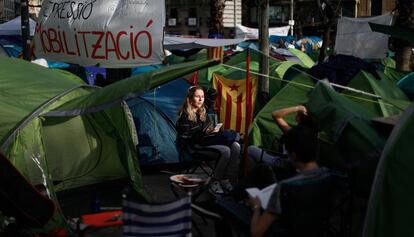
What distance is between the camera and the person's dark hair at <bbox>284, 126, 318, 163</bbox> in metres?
4.70

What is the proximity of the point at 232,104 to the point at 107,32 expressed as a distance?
3008 mm

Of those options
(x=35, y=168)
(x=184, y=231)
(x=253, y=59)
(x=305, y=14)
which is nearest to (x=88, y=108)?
(x=35, y=168)

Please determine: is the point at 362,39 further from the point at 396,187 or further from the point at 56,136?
the point at 396,187

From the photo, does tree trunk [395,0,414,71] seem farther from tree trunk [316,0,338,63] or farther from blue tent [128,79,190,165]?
blue tent [128,79,190,165]

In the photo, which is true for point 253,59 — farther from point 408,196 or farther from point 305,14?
point 305,14

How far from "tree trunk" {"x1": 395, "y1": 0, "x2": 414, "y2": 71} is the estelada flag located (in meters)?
4.61

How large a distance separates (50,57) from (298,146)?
5993 mm

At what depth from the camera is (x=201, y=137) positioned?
8617 millimetres

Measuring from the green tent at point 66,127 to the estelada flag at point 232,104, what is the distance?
2864mm

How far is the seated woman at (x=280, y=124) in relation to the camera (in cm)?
645

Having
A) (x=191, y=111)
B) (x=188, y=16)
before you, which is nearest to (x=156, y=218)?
(x=191, y=111)

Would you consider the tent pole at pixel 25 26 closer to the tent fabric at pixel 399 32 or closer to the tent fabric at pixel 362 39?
the tent fabric at pixel 362 39

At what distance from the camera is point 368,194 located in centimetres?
503

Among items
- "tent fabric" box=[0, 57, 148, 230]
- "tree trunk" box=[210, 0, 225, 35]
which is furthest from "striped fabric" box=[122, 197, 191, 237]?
"tree trunk" box=[210, 0, 225, 35]
